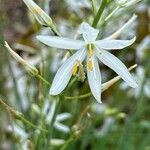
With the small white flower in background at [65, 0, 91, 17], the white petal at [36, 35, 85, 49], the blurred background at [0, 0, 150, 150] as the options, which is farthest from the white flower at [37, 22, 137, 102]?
the small white flower in background at [65, 0, 91, 17]

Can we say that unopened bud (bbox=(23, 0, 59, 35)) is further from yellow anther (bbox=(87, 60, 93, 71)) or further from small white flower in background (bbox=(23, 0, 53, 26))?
yellow anther (bbox=(87, 60, 93, 71))

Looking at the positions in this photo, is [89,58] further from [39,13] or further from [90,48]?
[39,13]

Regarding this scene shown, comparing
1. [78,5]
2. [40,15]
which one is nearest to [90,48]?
[40,15]

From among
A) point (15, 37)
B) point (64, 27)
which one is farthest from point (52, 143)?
point (15, 37)

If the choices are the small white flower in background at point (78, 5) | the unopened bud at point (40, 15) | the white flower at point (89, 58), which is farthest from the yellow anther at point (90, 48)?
the small white flower in background at point (78, 5)

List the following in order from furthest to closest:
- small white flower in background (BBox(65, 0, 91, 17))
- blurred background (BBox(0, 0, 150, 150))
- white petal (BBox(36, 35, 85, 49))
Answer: small white flower in background (BBox(65, 0, 91, 17)) → blurred background (BBox(0, 0, 150, 150)) → white petal (BBox(36, 35, 85, 49))

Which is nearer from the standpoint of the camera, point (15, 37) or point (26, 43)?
point (26, 43)

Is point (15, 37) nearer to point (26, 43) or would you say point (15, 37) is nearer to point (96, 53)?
point (26, 43)
